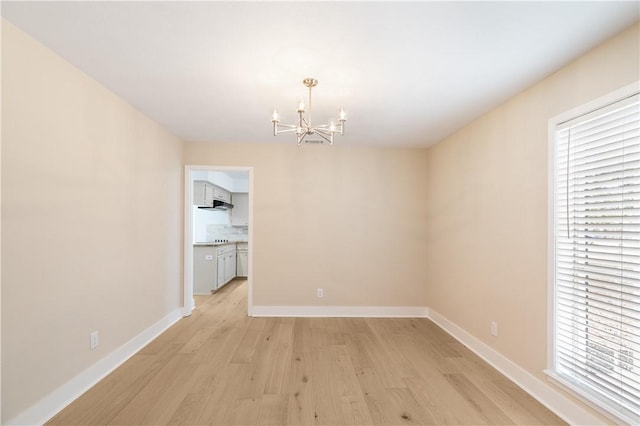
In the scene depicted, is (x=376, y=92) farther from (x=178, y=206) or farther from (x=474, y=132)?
(x=178, y=206)

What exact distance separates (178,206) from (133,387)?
2317 mm

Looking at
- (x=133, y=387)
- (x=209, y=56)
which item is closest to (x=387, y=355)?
(x=133, y=387)

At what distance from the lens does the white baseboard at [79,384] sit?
189 cm

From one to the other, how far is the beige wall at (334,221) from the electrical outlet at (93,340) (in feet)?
6.61

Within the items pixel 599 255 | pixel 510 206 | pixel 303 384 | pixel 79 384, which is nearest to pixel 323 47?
pixel 510 206

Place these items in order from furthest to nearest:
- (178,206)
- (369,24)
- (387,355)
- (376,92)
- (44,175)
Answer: (178,206) → (387,355) → (376,92) → (44,175) → (369,24)

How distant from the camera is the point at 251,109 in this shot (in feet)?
9.95

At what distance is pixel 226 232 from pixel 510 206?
21.6 feet

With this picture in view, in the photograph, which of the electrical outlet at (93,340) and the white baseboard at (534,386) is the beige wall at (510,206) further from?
the electrical outlet at (93,340)

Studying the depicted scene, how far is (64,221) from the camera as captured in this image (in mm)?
2131

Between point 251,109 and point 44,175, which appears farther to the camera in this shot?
point 251,109

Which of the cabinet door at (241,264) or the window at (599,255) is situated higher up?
the window at (599,255)

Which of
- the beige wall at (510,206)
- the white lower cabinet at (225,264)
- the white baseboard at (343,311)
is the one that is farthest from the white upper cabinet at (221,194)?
the beige wall at (510,206)

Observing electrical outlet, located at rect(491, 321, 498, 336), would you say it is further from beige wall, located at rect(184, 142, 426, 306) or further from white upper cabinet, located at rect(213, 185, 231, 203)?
white upper cabinet, located at rect(213, 185, 231, 203)
